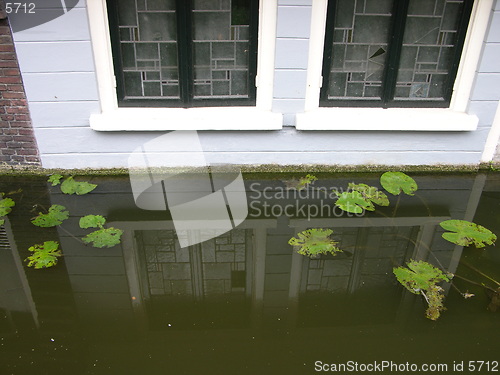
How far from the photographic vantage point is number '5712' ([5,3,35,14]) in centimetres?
354

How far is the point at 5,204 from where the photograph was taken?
3.62 metres

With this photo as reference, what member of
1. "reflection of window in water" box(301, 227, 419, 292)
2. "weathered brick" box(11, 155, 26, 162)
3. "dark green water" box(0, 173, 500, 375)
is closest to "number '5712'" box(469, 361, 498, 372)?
"dark green water" box(0, 173, 500, 375)

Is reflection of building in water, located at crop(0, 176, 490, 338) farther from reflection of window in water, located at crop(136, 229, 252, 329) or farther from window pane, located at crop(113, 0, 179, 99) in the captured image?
window pane, located at crop(113, 0, 179, 99)

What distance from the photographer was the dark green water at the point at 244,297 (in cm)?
236

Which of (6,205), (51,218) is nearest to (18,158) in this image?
(6,205)

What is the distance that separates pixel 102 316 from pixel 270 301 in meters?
1.09

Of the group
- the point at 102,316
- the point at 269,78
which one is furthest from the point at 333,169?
the point at 102,316

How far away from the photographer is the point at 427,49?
409 cm

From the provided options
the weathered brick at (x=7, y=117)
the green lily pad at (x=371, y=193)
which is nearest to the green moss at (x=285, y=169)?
the green lily pad at (x=371, y=193)

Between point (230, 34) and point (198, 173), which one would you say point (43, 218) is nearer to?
point (198, 173)

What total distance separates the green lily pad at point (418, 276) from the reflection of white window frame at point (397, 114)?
5.33 feet

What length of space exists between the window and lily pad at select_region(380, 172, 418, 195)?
737 millimetres

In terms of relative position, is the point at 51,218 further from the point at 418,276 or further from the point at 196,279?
the point at 418,276

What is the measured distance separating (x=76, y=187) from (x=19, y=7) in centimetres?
163
